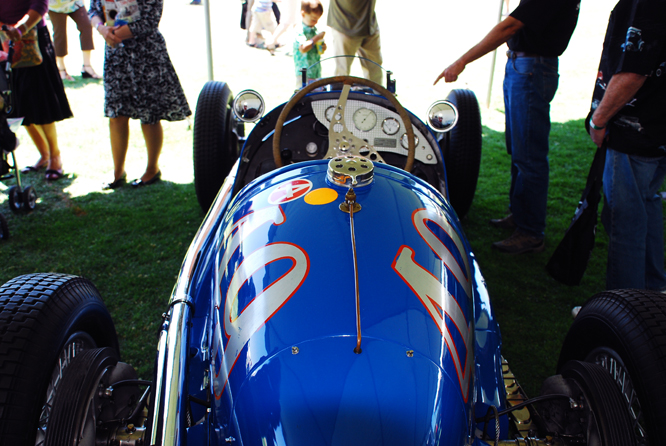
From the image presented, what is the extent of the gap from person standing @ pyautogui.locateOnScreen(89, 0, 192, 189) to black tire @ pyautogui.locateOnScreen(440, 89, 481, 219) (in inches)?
95.4

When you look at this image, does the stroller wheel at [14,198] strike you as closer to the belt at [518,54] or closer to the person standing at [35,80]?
the person standing at [35,80]

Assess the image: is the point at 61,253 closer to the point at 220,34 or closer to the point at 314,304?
the point at 314,304

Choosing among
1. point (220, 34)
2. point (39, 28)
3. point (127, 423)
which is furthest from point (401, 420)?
point (220, 34)

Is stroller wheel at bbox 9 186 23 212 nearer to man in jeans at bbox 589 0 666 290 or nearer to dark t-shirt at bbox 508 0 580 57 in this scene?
dark t-shirt at bbox 508 0 580 57

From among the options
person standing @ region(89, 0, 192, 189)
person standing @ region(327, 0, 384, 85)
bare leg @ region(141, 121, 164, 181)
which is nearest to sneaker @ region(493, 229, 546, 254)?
person standing @ region(327, 0, 384, 85)

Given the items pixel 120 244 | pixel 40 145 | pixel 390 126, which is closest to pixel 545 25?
pixel 390 126

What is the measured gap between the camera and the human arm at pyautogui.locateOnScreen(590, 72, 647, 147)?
7.31 feet

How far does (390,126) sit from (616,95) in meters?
1.12

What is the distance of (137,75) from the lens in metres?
4.11

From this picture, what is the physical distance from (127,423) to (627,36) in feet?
8.56

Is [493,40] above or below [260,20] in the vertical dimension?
below

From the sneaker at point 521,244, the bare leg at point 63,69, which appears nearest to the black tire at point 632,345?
the sneaker at point 521,244

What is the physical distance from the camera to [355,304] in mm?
1342

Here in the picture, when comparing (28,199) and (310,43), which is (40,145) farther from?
(310,43)
